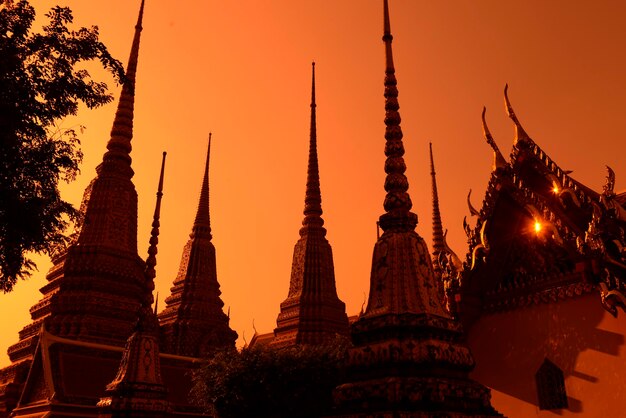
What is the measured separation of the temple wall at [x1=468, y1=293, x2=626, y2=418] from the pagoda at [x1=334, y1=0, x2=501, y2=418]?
17.7 feet

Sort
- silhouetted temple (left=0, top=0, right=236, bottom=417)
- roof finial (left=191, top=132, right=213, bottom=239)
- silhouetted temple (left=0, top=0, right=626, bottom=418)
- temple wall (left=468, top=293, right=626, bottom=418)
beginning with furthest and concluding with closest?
roof finial (left=191, top=132, right=213, bottom=239) → silhouetted temple (left=0, top=0, right=236, bottom=417) → temple wall (left=468, top=293, right=626, bottom=418) → silhouetted temple (left=0, top=0, right=626, bottom=418)

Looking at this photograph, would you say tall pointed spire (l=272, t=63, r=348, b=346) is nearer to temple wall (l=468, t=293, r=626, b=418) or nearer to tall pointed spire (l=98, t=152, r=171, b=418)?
tall pointed spire (l=98, t=152, r=171, b=418)

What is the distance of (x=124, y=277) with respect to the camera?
2219 centimetres

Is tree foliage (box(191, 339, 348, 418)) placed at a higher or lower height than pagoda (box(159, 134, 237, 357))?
lower

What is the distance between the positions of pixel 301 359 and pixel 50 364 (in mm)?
7915

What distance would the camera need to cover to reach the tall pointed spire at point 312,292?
24.0 metres

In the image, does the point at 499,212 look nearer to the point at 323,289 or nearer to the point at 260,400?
the point at 260,400

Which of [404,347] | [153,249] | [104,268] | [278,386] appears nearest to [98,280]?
[104,268]

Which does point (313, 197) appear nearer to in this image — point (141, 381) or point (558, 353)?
point (141, 381)

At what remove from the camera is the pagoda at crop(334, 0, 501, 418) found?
426 cm

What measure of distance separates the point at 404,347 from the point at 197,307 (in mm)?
25546

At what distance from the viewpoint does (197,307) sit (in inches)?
1139

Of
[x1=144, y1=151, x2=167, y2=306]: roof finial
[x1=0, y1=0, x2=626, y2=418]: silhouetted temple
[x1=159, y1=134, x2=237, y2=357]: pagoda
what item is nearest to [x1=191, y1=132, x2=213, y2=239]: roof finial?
[x1=159, y1=134, x2=237, y2=357]: pagoda

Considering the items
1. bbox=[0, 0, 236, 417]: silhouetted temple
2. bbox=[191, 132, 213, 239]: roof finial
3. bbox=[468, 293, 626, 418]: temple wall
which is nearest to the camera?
bbox=[468, 293, 626, 418]: temple wall
